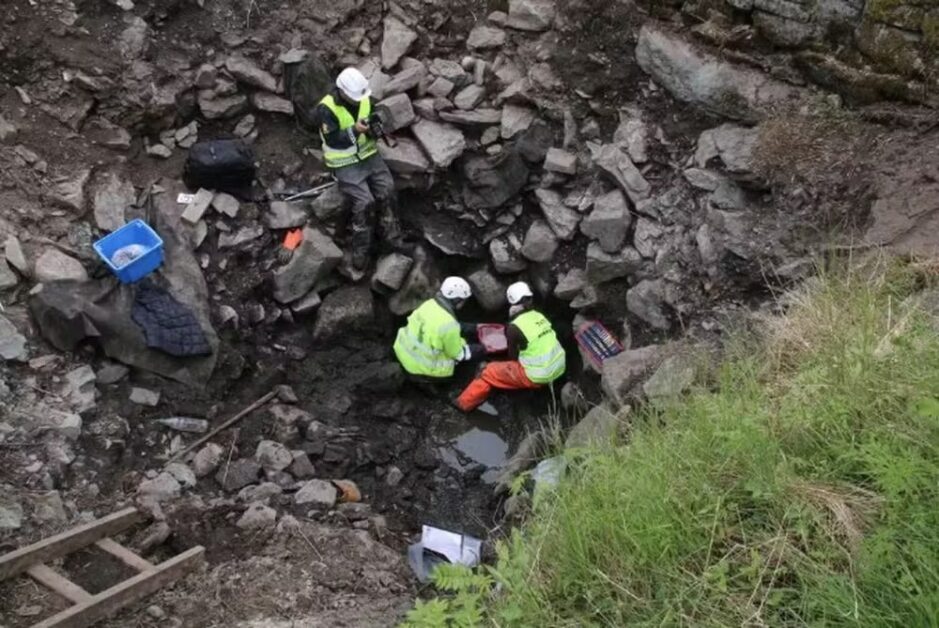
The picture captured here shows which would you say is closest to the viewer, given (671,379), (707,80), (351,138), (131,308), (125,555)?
(125,555)

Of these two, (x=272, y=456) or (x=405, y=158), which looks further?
(x=405, y=158)

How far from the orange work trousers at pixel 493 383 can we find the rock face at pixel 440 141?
195cm

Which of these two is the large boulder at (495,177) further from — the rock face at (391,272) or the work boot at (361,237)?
the work boot at (361,237)

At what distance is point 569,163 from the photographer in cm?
727

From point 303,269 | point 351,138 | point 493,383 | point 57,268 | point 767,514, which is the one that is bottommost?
point 493,383

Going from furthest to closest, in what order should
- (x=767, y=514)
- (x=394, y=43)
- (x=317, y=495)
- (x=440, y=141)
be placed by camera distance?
(x=394, y=43) < (x=440, y=141) < (x=317, y=495) < (x=767, y=514)

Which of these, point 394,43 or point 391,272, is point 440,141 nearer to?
point 394,43

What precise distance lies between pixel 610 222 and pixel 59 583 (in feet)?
15.8

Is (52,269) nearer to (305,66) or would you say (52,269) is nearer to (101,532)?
(101,532)

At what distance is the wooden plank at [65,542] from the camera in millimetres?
4230

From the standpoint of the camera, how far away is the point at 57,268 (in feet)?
19.9

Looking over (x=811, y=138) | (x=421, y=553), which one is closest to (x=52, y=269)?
(x=421, y=553)

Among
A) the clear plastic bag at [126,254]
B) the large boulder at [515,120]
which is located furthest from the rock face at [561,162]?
the clear plastic bag at [126,254]

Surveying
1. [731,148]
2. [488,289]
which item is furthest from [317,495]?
[731,148]
